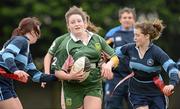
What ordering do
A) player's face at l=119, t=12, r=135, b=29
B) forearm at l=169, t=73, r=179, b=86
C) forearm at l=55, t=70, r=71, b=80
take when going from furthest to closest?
player's face at l=119, t=12, r=135, b=29 < forearm at l=169, t=73, r=179, b=86 < forearm at l=55, t=70, r=71, b=80

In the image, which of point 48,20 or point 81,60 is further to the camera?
point 48,20

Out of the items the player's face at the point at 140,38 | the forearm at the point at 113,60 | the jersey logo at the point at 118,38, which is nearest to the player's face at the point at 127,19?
the jersey logo at the point at 118,38

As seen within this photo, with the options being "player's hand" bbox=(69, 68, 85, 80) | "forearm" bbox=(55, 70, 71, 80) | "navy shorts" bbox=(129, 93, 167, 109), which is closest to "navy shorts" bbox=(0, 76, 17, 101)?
"forearm" bbox=(55, 70, 71, 80)

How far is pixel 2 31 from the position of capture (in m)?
21.9

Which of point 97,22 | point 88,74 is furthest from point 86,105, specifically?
point 97,22

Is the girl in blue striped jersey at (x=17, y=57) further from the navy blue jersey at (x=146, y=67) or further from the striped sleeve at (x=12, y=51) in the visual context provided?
the navy blue jersey at (x=146, y=67)

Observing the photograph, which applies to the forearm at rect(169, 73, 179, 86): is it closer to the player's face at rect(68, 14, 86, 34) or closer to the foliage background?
the player's face at rect(68, 14, 86, 34)

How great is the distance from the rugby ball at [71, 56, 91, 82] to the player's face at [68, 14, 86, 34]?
16.4 inches

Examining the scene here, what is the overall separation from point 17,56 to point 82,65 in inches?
35.0

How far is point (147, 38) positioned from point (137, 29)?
0.19 m

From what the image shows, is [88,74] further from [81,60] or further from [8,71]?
[8,71]

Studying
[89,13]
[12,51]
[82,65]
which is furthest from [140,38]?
[89,13]

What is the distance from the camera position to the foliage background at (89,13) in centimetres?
2088

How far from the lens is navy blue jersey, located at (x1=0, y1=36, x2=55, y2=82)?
8836mm
